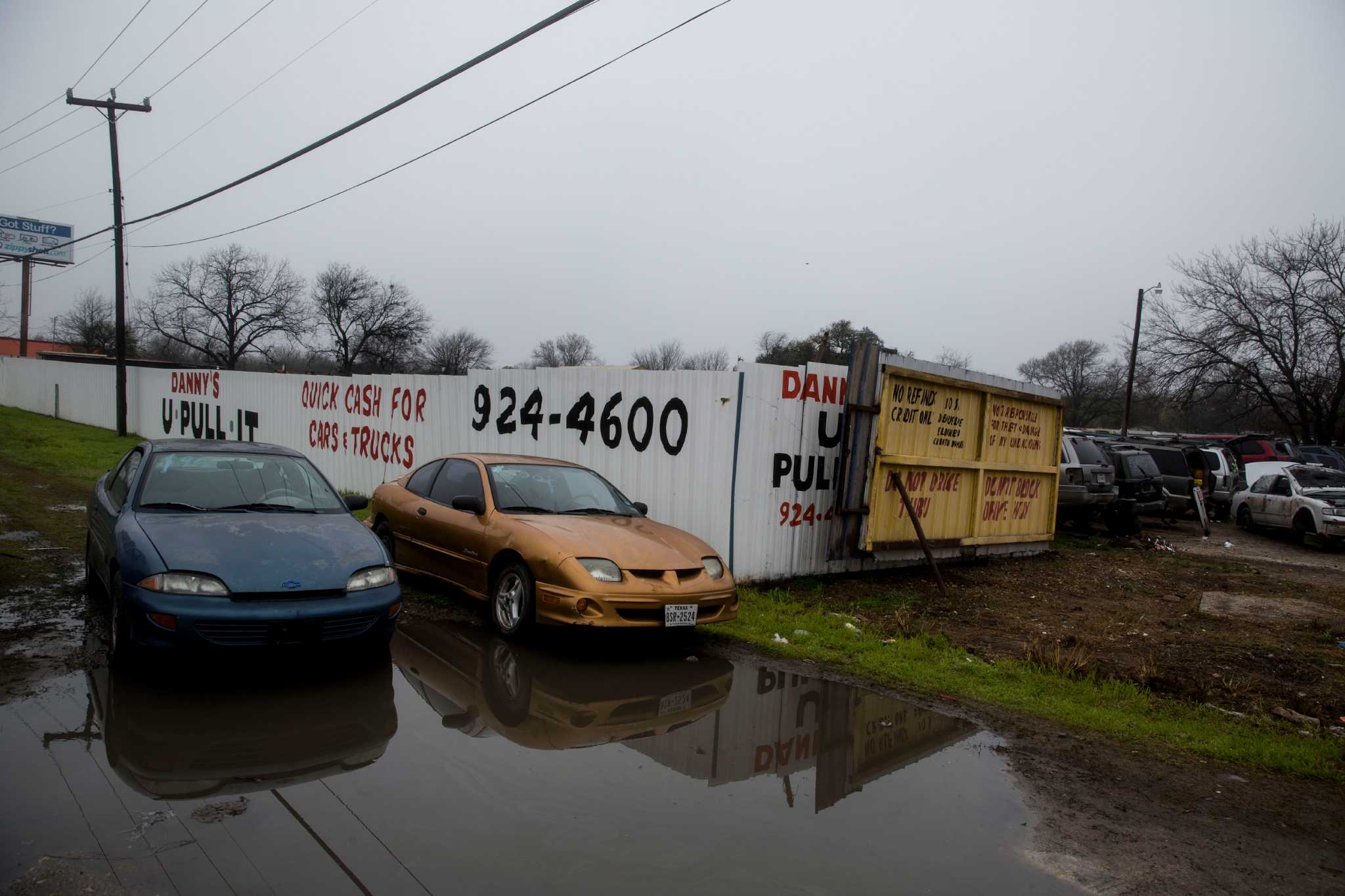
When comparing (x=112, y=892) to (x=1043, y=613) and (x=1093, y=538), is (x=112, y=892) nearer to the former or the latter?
(x=1043, y=613)

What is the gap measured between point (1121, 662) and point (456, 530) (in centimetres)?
570

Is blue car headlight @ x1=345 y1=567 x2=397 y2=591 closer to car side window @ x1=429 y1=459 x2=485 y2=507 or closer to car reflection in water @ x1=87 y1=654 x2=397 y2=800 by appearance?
car reflection in water @ x1=87 y1=654 x2=397 y2=800

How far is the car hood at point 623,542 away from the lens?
6.60 meters

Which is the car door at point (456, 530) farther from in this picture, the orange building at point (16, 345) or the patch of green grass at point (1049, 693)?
the orange building at point (16, 345)

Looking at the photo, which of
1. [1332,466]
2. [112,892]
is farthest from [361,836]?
[1332,466]

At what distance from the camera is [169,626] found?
4.96m

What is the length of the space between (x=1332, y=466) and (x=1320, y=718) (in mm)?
27270

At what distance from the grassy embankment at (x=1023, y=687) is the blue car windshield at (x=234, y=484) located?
3.04 m

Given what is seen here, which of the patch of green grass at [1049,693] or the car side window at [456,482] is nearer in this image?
the patch of green grass at [1049,693]

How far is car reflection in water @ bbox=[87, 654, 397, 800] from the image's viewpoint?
159 inches

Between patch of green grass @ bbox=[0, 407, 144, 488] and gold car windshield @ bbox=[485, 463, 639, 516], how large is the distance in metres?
9.98

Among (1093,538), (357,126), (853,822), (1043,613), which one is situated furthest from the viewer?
(1093,538)

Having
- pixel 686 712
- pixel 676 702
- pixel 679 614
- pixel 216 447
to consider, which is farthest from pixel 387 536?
pixel 686 712

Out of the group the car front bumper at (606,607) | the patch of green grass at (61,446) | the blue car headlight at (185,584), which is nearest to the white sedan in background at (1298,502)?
the car front bumper at (606,607)
